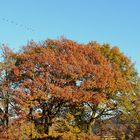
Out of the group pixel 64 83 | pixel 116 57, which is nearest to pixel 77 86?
pixel 64 83

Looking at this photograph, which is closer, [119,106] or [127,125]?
[119,106]

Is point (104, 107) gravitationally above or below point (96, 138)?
above

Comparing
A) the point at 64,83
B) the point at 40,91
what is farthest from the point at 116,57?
the point at 40,91

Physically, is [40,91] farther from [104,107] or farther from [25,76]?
[104,107]

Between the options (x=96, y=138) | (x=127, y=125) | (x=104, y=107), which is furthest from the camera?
(x=127, y=125)

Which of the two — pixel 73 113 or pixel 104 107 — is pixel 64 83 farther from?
pixel 104 107

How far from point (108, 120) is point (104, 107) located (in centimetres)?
303

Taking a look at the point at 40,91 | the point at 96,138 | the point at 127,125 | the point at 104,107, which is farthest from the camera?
the point at 127,125

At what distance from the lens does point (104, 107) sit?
133 feet

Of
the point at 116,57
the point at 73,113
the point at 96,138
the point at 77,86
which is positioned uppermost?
the point at 116,57

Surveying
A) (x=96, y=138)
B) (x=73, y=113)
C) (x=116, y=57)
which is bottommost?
(x=96, y=138)

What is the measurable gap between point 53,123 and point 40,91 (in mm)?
3669

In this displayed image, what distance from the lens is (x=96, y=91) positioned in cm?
3847

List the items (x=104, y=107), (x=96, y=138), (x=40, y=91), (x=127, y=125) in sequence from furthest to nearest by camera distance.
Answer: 1. (x=127, y=125)
2. (x=104, y=107)
3. (x=96, y=138)
4. (x=40, y=91)
